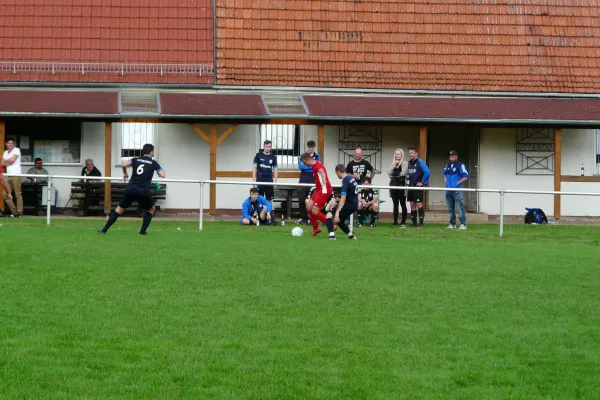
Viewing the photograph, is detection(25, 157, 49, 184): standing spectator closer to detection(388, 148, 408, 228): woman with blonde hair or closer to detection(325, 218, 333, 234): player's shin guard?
detection(388, 148, 408, 228): woman with blonde hair

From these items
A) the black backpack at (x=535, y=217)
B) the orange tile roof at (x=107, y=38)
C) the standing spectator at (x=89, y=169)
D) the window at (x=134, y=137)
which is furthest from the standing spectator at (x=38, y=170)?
the black backpack at (x=535, y=217)

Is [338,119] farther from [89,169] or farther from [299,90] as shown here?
[89,169]

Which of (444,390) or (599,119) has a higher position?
(599,119)

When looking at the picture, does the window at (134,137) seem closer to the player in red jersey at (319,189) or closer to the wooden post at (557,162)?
the wooden post at (557,162)

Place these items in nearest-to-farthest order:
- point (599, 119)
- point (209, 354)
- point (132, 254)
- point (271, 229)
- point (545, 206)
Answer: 1. point (209, 354)
2. point (132, 254)
3. point (271, 229)
4. point (599, 119)
5. point (545, 206)

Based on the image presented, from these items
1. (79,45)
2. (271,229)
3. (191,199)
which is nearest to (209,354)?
(271,229)

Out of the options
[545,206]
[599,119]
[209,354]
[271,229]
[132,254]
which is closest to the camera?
[209,354]

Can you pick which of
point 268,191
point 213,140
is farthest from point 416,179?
point 213,140

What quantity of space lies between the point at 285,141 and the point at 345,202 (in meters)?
10.4

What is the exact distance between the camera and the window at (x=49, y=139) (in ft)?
95.1

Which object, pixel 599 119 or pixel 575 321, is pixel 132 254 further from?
pixel 599 119

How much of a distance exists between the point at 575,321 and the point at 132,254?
6518mm

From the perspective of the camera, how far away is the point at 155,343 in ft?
28.1

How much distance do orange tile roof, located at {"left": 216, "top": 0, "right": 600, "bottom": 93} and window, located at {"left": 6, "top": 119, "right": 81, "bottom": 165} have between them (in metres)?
4.09
